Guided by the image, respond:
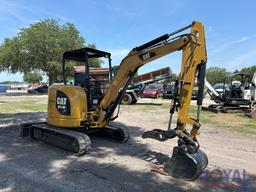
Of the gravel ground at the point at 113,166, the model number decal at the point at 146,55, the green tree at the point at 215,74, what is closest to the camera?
the gravel ground at the point at 113,166

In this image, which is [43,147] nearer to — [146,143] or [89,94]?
[89,94]

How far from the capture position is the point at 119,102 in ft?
21.8

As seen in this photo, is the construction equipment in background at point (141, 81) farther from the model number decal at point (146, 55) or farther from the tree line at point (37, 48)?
the tree line at point (37, 48)

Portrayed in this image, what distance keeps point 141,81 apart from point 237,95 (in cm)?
664

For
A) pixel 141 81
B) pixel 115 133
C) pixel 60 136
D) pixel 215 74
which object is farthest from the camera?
pixel 215 74

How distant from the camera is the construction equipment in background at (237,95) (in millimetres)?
15909

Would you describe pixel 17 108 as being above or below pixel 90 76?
below

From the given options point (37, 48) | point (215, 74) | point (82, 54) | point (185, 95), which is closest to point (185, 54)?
point (185, 95)

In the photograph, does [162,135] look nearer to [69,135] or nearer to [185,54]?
[185,54]

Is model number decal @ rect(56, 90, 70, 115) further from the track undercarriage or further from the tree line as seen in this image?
the tree line

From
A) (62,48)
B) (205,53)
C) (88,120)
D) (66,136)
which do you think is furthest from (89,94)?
(62,48)

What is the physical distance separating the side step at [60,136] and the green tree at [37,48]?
28103mm

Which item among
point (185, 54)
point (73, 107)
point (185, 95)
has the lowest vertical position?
point (73, 107)

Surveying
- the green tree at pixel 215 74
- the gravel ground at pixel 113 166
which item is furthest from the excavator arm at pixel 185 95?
the green tree at pixel 215 74
